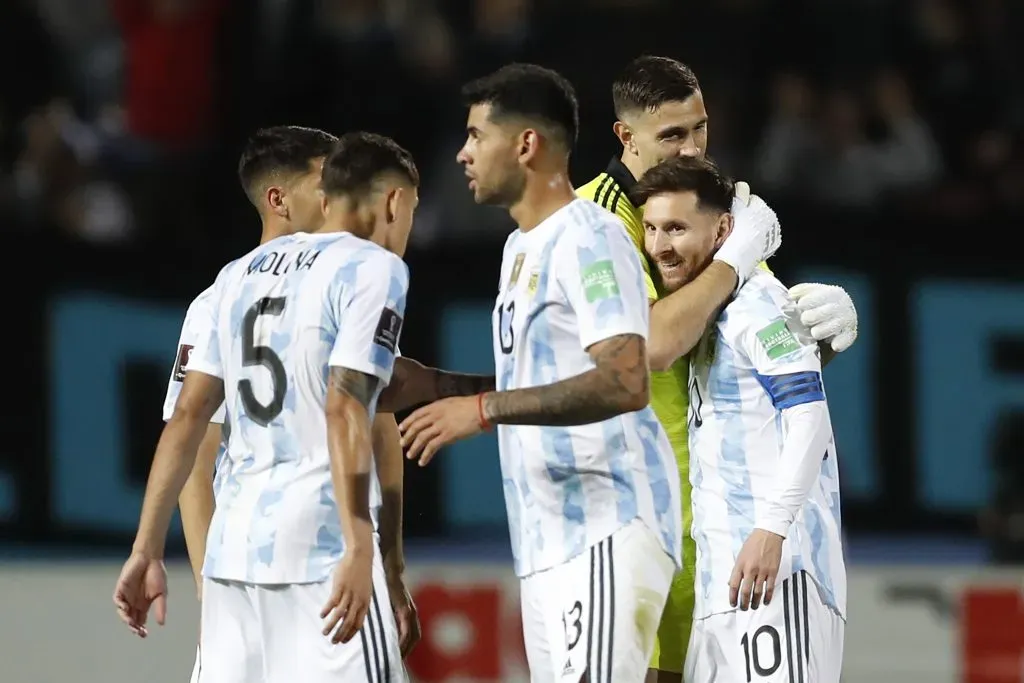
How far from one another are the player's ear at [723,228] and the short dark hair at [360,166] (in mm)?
949

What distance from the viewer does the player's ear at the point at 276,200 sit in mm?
6098

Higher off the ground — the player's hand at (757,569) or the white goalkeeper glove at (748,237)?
the white goalkeeper glove at (748,237)

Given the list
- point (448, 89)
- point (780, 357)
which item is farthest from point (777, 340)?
point (448, 89)

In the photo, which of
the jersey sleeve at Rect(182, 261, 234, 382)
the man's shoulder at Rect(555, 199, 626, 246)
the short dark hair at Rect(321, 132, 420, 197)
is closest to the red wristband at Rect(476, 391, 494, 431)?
the man's shoulder at Rect(555, 199, 626, 246)

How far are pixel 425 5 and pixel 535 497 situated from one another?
750cm

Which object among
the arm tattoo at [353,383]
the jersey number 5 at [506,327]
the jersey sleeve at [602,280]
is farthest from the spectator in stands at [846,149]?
the arm tattoo at [353,383]

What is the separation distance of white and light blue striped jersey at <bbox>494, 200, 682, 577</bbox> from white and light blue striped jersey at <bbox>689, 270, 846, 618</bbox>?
26cm

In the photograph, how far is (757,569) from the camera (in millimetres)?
5238

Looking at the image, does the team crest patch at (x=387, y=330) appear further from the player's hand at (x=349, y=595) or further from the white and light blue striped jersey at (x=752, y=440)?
the white and light blue striped jersey at (x=752, y=440)

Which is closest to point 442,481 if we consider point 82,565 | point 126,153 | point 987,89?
point 82,565

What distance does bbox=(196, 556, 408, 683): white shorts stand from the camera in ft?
17.0

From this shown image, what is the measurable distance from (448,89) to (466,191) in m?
0.82

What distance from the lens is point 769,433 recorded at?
217 inches

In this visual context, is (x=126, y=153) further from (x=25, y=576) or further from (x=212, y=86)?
(x=25, y=576)
